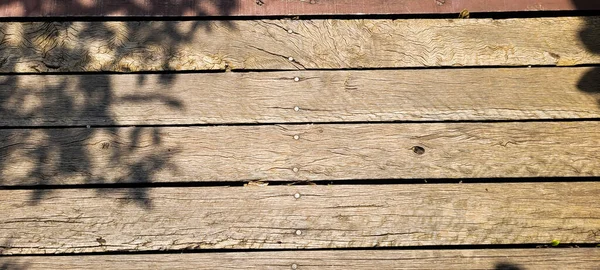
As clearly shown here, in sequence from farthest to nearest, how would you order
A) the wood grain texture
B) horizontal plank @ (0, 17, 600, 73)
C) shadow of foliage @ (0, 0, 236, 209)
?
horizontal plank @ (0, 17, 600, 73) → shadow of foliage @ (0, 0, 236, 209) → the wood grain texture

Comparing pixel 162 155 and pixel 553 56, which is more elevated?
pixel 553 56

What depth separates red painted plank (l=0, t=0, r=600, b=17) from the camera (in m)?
3.16

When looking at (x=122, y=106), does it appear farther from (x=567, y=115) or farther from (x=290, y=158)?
(x=567, y=115)

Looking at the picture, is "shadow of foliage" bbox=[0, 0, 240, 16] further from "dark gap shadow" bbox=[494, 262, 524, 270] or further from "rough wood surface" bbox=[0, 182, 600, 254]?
"dark gap shadow" bbox=[494, 262, 524, 270]

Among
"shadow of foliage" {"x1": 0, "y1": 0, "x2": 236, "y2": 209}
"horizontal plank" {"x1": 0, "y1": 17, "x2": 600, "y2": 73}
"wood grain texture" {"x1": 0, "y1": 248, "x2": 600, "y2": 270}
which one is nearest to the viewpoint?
"wood grain texture" {"x1": 0, "y1": 248, "x2": 600, "y2": 270}

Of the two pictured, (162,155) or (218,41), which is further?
(218,41)

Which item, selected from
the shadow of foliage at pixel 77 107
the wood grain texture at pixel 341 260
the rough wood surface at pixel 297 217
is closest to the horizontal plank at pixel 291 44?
the shadow of foliage at pixel 77 107

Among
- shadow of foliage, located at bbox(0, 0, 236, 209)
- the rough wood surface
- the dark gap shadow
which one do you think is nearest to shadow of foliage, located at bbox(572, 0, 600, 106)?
the rough wood surface

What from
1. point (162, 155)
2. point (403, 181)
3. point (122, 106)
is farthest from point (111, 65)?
point (403, 181)

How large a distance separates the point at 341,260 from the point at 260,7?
143 centimetres

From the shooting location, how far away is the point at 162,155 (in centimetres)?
293

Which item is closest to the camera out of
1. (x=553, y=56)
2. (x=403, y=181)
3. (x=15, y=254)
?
(x=15, y=254)

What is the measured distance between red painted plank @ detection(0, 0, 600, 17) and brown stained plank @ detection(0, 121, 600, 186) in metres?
0.67

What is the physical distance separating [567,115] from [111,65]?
7.86ft
